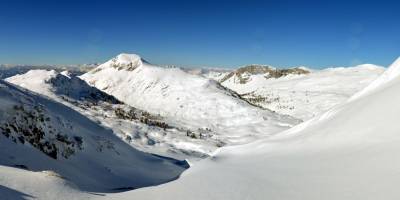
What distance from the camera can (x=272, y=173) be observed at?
8.67 metres

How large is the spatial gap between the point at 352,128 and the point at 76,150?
Answer: 11884mm

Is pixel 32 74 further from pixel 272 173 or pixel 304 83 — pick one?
pixel 304 83

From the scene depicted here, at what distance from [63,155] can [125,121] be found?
24.1 metres

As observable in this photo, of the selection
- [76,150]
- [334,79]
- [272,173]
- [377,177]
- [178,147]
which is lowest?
[178,147]

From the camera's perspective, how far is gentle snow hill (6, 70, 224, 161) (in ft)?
103

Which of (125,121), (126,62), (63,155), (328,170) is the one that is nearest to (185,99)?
(125,121)

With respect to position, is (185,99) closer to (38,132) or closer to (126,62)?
(126,62)

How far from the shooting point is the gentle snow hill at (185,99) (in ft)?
153

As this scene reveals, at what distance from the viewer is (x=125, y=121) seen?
38.7 meters

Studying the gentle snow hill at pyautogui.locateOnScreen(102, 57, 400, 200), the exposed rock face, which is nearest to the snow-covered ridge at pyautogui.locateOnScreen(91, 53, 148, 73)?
the exposed rock face

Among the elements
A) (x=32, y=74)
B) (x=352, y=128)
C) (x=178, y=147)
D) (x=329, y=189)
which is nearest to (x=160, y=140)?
(x=178, y=147)

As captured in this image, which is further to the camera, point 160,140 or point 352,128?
point 160,140

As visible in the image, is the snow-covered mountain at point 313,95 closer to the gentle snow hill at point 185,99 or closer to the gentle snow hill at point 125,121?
the gentle snow hill at point 185,99

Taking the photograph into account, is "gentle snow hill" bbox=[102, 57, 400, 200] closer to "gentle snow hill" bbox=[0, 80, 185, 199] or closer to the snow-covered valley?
the snow-covered valley
